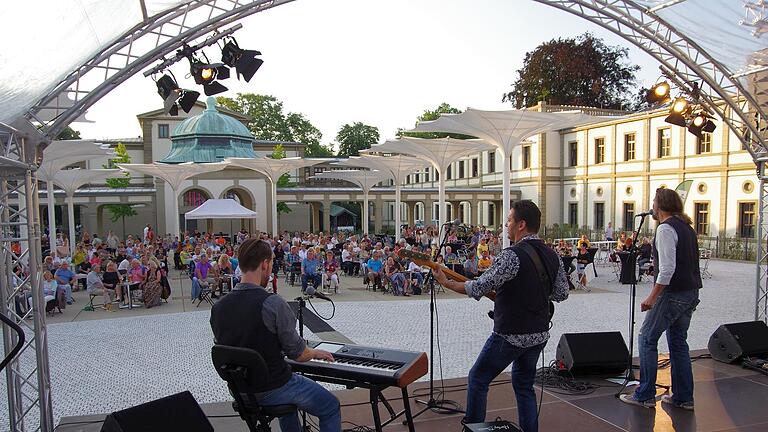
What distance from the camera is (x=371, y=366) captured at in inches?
159

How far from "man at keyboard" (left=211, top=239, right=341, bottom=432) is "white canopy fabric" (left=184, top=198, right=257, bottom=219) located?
20.3 m

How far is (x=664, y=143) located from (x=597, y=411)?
3170 cm

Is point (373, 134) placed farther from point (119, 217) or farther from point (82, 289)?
point (82, 289)

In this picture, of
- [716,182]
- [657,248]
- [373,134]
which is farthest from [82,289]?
[373,134]

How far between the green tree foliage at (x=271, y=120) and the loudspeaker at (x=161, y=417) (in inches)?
2454

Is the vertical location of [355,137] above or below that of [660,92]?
above

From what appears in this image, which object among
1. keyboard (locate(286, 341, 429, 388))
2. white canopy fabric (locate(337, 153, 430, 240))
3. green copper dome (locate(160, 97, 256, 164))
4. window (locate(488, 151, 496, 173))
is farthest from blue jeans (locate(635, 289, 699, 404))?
window (locate(488, 151, 496, 173))

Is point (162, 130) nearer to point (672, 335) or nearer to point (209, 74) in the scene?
point (209, 74)

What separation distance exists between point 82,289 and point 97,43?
13.6 meters

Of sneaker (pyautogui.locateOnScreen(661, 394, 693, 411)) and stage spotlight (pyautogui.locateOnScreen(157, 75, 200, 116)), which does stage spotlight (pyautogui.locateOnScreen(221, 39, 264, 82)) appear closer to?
stage spotlight (pyautogui.locateOnScreen(157, 75, 200, 116))

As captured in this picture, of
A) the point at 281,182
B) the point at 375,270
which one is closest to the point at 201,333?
the point at 375,270

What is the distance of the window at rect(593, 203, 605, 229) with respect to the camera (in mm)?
37294

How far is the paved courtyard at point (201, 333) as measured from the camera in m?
7.01

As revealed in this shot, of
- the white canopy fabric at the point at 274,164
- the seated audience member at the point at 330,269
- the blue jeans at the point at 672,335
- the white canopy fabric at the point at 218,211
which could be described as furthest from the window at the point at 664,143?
the blue jeans at the point at 672,335
